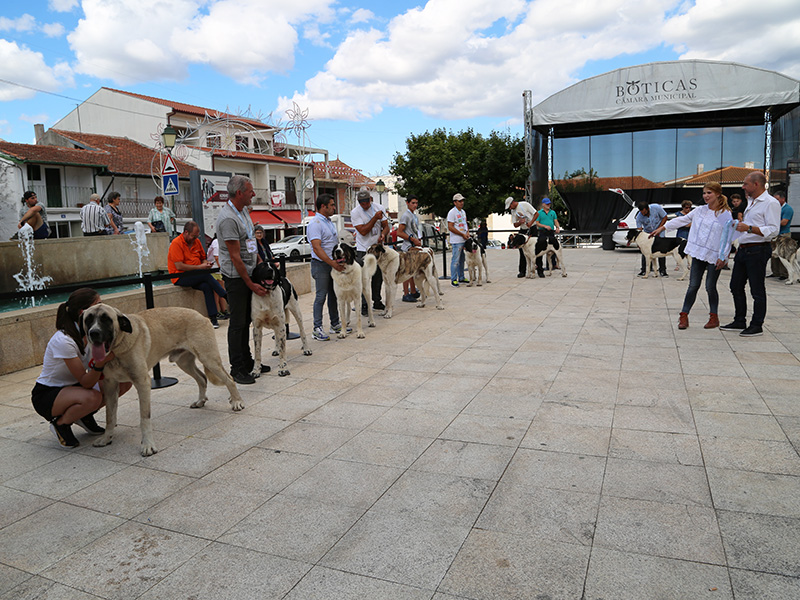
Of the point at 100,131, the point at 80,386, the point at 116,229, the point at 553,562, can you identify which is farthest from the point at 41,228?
the point at 100,131

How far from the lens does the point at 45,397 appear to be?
405 centimetres

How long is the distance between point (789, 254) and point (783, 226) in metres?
0.60

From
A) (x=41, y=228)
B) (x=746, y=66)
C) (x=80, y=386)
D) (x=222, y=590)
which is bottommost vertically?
(x=222, y=590)

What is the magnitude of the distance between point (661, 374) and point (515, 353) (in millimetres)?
1608

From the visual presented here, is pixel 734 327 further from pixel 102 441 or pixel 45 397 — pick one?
pixel 45 397

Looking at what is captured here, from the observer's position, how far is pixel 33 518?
10.3 ft

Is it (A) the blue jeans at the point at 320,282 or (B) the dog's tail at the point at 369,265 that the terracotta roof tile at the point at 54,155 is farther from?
(A) the blue jeans at the point at 320,282

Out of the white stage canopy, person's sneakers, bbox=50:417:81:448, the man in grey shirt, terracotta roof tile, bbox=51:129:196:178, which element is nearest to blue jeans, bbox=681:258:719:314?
the man in grey shirt

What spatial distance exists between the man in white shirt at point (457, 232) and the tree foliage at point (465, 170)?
23531mm

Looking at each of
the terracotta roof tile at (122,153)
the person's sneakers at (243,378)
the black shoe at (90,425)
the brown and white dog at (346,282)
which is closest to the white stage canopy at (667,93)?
the brown and white dog at (346,282)

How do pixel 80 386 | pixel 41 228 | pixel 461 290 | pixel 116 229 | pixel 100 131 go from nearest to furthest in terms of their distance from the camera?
pixel 80 386, pixel 41 228, pixel 461 290, pixel 116 229, pixel 100 131

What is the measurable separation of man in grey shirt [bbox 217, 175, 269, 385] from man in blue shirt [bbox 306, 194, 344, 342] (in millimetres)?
1587

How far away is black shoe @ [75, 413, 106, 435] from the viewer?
14.2 ft

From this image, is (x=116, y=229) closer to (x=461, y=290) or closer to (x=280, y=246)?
(x=461, y=290)
